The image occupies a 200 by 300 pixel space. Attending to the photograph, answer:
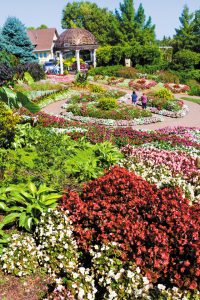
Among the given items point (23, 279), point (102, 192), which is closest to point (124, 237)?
point (102, 192)

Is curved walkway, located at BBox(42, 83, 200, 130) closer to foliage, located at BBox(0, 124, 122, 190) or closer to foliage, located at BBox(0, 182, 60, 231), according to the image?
foliage, located at BBox(0, 124, 122, 190)

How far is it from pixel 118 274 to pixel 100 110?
1885 centimetres

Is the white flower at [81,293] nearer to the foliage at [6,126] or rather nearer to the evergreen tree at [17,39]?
the foliage at [6,126]

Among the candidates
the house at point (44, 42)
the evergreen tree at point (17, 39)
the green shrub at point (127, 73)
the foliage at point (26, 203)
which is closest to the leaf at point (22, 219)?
the foliage at point (26, 203)

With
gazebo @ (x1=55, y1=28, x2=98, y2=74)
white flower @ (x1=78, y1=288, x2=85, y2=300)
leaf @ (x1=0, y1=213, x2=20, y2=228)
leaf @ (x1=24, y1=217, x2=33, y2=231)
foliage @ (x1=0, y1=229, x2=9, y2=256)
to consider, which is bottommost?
white flower @ (x1=78, y1=288, x2=85, y2=300)

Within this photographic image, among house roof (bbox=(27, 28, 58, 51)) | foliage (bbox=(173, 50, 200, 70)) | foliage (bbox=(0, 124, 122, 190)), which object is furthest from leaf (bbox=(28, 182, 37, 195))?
house roof (bbox=(27, 28, 58, 51))

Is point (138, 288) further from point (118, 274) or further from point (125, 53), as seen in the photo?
point (125, 53)

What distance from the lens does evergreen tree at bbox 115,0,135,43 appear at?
178ft

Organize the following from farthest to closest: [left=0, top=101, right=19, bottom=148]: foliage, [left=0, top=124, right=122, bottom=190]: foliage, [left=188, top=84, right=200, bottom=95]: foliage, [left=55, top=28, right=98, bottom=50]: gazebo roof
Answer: [left=55, top=28, right=98, bottom=50]: gazebo roof, [left=188, top=84, right=200, bottom=95]: foliage, [left=0, top=101, right=19, bottom=148]: foliage, [left=0, top=124, right=122, bottom=190]: foliage

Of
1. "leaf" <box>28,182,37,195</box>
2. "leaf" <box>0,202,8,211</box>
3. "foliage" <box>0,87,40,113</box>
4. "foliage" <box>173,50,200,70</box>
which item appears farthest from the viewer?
"foliage" <box>173,50,200,70</box>

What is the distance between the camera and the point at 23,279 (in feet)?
20.8

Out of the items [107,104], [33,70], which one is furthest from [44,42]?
[107,104]

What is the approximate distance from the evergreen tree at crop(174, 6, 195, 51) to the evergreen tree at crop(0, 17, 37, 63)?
2348cm

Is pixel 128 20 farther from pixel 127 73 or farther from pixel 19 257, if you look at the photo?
pixel 19 257
